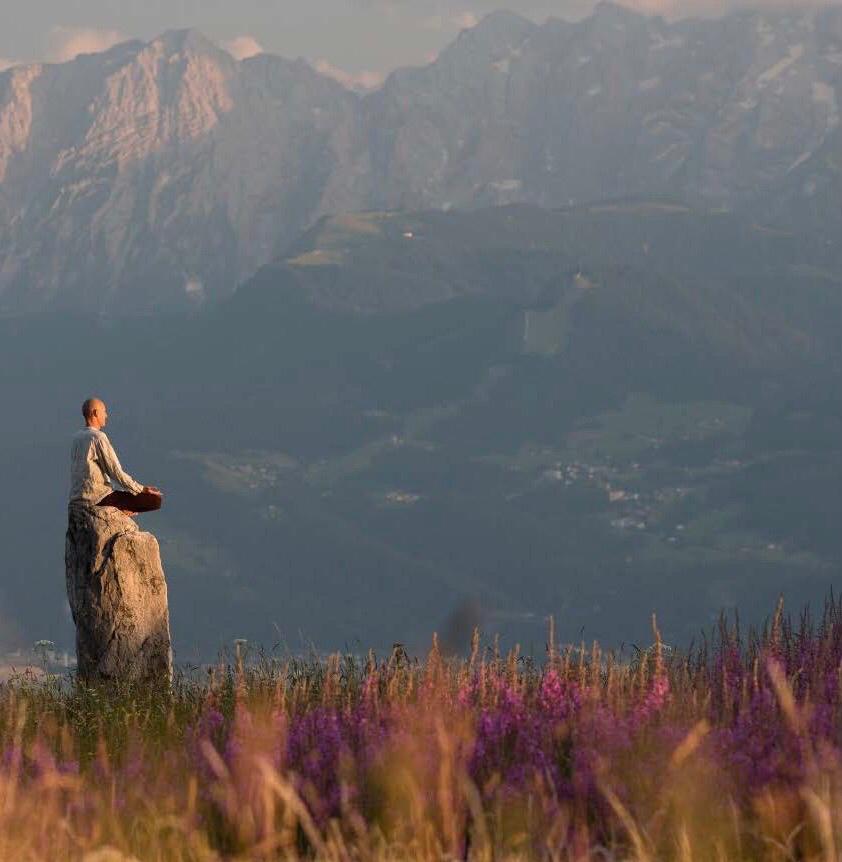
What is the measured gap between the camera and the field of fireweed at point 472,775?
674 centimetres

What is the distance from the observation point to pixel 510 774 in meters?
7.97

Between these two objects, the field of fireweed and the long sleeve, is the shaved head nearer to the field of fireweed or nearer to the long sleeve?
the long sleeve

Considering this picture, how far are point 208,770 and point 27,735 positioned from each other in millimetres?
2784

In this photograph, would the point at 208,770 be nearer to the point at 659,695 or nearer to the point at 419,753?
the point at 419,753

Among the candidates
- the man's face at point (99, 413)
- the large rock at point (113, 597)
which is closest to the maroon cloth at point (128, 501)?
the large rock at point (113, 597)

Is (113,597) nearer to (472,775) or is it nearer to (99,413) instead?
(99,413)

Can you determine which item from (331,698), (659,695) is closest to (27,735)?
(331,698)

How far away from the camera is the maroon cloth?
1547cm

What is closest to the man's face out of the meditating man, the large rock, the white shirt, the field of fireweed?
the meditating man

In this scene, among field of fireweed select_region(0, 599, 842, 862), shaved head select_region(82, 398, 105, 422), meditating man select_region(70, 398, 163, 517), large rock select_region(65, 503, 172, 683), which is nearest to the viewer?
field of fireweed select_region(0, 599, 842, 862)

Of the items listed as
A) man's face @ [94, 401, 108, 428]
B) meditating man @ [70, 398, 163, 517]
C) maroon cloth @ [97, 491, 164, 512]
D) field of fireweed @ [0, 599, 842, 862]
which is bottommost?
field of fireweed @ [0, 599, 842, 862]

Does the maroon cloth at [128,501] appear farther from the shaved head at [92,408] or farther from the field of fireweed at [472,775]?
the field of fireweed at [472,775]

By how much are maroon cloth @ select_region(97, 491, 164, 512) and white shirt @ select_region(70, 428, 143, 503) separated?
0.06 m

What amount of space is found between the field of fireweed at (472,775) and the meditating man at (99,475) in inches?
197
